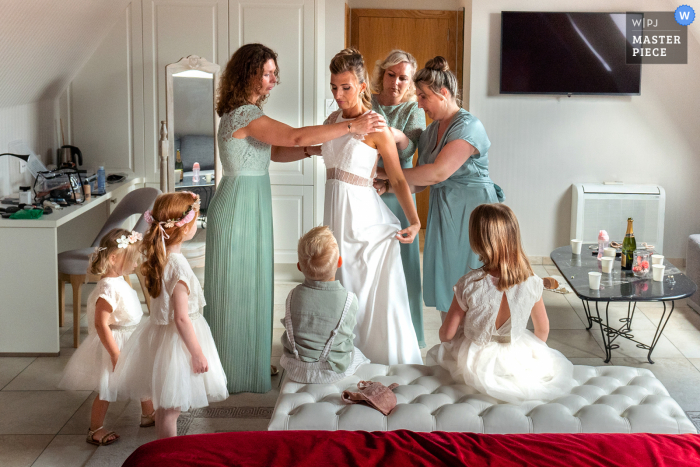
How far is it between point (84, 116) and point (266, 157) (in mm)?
2669

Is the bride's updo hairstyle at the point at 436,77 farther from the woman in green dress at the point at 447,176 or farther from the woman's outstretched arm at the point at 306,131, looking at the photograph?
the woman's outstretched arm at the point at 306,131

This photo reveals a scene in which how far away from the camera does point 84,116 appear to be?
16.9ft

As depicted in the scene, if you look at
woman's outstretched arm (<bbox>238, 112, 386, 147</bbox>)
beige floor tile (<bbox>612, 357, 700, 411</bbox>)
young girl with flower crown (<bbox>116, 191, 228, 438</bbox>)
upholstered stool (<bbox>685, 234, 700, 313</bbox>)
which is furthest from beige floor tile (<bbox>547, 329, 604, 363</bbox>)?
young girl with flower crown (<bbox>116, 191, 228, 438</bbox>)

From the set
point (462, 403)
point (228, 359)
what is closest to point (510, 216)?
point (462, 403)

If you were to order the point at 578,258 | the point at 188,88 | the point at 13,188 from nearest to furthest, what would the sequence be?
the point at 578,258
the point at 13,188
the point at 188,88

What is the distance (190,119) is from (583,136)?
120 inches

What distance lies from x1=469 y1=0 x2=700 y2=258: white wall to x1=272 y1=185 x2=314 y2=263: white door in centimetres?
Answer: 161

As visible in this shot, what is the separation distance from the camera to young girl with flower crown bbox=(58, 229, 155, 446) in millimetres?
2736

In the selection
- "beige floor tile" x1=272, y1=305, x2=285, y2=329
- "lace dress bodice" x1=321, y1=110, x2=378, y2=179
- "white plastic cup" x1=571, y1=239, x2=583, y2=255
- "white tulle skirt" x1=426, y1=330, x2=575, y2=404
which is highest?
"lace dress bodice" x1=321, y1=110, x2=378, y2=179

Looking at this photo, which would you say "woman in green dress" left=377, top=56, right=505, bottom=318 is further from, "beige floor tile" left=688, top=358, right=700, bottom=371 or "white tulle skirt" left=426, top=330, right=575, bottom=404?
"beige floor tile" left=688, top=358, right=700, bottom=371

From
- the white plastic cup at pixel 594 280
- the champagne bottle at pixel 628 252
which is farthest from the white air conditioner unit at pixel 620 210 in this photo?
the white plastic cup at pixel 594 280

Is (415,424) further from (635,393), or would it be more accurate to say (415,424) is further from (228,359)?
(228,359)

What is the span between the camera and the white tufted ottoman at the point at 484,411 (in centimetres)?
212

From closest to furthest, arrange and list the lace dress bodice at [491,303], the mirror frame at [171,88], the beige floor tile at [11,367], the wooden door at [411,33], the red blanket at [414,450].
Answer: the red blanket at [414,450] < the lace dress bodice at [491,303] < the beige floor tile at [11,367] < the mirror frame at [171,88] < the wooden door at [411,33]
